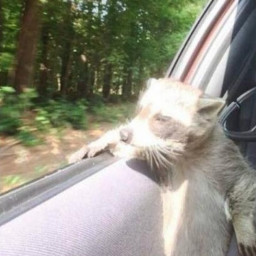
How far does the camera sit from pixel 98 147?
196 cm

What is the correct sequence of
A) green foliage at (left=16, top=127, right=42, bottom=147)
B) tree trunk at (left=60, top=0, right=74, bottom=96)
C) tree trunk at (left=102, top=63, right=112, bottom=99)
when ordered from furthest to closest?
tree trunk at (left=60, top=0, right=74, bottom=96) → tree trunk at (left=102, top=63, right=112, bottom=99) → green foliage at (left=16, top=127, right=42, bottom=147)

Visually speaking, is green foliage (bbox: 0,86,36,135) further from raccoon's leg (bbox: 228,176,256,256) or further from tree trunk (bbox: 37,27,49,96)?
raccoon's leg (bbox: 228,176,256,256)

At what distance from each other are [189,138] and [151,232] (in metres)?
0.45

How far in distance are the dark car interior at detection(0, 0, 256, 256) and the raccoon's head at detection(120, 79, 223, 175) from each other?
8 cm

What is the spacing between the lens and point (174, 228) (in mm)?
1868

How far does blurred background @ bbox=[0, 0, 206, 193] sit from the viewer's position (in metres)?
3.32

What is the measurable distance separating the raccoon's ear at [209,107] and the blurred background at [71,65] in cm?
54

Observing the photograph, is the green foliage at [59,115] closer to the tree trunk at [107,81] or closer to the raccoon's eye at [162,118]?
the tree trunk at [107,81]

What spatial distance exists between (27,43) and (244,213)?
4774 millimetres

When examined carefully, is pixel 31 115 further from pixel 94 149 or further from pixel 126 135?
pixel 126 135

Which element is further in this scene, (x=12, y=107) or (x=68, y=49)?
(x=68, y=49)

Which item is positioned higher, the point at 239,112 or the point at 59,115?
the point at 239,112

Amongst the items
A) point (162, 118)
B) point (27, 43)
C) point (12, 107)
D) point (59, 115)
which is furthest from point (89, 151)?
point (27, 43)

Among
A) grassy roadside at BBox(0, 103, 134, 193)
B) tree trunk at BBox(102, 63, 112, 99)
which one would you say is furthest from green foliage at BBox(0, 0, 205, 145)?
grassy roadside at BBox(0, 103, 134, 193)
